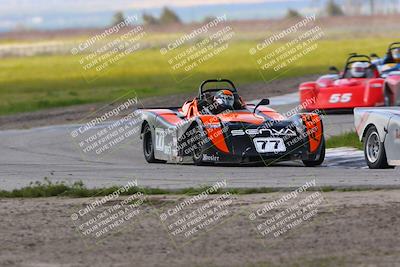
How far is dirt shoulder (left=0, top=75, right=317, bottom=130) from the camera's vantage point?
27094mm

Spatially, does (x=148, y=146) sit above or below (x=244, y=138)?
below

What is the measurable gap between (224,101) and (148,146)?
5.69 feet

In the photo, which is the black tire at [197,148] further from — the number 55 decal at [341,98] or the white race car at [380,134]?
the number 55 decal at [341,98]

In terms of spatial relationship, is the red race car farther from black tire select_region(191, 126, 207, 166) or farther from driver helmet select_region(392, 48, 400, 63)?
black tire select_region(191, 126, 207, 166)

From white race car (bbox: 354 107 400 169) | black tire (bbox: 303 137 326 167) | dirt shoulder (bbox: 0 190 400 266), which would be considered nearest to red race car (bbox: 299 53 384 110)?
black tire (bbox: 303 137 326 167)

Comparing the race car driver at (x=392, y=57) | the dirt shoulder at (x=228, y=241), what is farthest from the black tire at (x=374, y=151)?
the race car driver at (x=392, y=57)

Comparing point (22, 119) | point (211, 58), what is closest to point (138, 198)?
point (22, 119)

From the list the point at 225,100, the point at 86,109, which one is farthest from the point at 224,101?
the point at 86,109

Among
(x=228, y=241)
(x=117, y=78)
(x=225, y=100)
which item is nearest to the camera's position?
(x=228, y=241)

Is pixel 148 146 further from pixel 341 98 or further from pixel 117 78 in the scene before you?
pixel 117 78

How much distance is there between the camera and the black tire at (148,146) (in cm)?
1827

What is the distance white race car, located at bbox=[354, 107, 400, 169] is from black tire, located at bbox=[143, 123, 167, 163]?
12.5 feet

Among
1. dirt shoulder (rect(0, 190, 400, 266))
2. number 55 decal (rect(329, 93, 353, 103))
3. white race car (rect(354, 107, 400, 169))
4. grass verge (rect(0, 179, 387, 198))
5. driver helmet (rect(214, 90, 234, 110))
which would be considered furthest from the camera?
number 55 decal (rect(329, 93, 353, 103))

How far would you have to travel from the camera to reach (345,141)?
1933 centimetres
